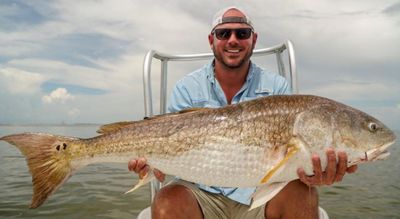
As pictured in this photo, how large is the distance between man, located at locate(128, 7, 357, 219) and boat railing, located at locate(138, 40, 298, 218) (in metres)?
0.26

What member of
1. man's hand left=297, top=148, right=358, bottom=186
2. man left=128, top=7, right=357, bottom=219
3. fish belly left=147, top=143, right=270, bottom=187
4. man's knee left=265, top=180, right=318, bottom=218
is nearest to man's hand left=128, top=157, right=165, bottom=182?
man left=128, top=7, right=357, bottom=219

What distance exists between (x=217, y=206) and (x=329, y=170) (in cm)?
138

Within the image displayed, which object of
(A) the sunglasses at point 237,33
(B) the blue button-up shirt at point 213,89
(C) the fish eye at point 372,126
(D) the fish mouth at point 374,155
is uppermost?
(A) the sunglasses at point 237,33

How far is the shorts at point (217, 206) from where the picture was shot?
379cm

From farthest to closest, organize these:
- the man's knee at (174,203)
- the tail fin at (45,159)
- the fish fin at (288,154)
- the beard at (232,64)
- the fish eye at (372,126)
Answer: the beard at (232,64)
the man's knee at (174,203)
the tail fin at (45,159)
the fish eye at (372,126)
the fish fin at (288,154)

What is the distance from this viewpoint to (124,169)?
14.5m

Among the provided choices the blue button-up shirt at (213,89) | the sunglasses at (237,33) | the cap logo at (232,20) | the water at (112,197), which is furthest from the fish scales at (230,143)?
the water at (112,197)

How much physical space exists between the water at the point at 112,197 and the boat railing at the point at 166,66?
3.63 m

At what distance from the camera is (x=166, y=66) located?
16.8 feet

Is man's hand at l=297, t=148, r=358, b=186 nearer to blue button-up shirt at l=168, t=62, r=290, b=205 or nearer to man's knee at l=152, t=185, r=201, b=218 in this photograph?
man's knee at l=152, t=185, r=201, b=218

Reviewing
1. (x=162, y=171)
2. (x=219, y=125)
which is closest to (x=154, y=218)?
(x=162, y=171)

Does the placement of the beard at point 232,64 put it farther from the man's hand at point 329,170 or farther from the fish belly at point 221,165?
the man's hand at point 329,170

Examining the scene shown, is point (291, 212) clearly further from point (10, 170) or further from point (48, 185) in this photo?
point (10, 170)

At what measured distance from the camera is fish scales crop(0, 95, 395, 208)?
286cm
